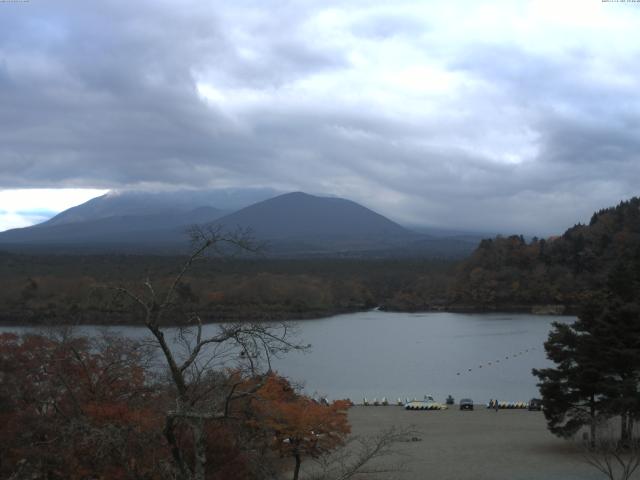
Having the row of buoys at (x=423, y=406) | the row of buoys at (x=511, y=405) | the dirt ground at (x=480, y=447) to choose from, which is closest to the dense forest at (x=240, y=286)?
the row of buoys at (x=423, y=406)

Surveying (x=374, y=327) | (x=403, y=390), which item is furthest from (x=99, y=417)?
(x=374, y=327)

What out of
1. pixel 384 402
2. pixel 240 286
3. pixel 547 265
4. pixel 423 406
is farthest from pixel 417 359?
pixel 547 265

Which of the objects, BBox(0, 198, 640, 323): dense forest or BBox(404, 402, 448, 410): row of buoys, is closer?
BBox(404, 402, 448, 410): row of buoys

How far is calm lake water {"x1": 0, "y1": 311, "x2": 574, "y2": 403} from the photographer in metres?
21.6

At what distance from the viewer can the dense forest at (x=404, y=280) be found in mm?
44125

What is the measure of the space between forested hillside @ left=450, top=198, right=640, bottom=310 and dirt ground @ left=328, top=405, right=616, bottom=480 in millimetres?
36093

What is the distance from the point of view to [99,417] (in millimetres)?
6297

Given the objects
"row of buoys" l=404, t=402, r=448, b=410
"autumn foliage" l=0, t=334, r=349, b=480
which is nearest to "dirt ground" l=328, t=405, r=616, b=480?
"row of buoys" l=404, t=402, r=448, b=410

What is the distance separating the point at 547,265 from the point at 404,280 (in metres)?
13.5

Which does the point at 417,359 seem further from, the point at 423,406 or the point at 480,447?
the point at 480,447

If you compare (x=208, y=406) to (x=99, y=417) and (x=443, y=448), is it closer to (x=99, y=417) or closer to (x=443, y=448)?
(x=99, y=417)

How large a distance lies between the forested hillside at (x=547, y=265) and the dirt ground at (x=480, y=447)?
118ft

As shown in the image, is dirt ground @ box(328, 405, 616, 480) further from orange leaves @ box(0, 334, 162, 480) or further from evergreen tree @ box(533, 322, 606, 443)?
orange leaves @ box(0, 334, 162, 480)

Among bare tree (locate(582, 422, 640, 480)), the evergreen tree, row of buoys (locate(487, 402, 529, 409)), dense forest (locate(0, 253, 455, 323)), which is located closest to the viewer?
bare tree (locate(582, 422, 640, 480))
